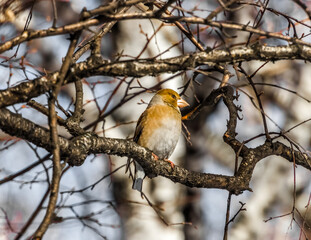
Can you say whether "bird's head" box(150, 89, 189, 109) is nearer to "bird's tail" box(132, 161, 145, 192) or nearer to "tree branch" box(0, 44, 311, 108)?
"bird's tail" box(132, 161, 145, 192)

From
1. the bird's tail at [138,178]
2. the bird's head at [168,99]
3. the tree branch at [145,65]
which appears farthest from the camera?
the bird's head at [168,99]

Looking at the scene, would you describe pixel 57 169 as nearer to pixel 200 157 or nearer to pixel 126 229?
pixel 126 229

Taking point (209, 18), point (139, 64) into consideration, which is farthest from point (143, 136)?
point (209, 18)

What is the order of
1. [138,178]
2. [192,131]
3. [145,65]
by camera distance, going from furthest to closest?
[192,131] < [138,178] < [145,65]

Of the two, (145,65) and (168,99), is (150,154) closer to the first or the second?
(145,65)

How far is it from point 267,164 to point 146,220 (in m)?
2.62

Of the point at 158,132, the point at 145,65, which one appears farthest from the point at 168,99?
the point at 145,65

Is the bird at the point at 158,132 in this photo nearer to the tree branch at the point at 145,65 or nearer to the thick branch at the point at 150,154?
the thick branch at the point at 150,154

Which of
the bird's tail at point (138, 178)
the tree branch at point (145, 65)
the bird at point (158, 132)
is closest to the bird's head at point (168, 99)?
the bird at point (158, 132)

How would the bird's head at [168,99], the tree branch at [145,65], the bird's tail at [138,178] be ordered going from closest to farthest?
the tree branch at [145,65], the bird's tail at [138,178], the bird's head at [168,99]

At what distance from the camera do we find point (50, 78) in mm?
2207

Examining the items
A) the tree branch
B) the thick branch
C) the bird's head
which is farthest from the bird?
the tree branch

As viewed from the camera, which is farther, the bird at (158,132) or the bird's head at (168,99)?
the bird's head at (168,99)

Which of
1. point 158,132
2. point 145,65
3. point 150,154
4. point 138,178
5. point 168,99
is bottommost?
point 145,65
